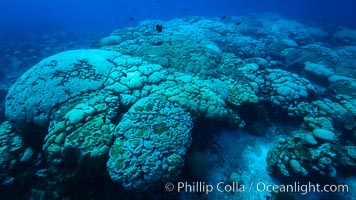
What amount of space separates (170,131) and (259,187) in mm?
2925

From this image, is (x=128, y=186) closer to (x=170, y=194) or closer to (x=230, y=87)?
(x=170, y=194)

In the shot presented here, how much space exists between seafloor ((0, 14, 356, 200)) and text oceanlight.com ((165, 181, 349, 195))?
1.1 inches

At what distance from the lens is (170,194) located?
15.3 ft

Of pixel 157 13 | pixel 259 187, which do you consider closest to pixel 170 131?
pixel 259 187

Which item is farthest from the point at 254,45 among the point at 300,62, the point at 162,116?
the point at 162,116

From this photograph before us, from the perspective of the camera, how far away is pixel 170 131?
4703 millimetres

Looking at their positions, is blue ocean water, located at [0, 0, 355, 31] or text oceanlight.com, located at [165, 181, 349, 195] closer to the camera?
text oceanlight.com, located at [165, 181, 349, 195]

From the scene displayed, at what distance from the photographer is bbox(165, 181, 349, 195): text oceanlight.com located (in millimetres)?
5086

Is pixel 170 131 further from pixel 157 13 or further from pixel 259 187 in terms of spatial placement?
pixel 157 13

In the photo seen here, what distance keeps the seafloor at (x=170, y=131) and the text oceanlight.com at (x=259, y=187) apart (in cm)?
3

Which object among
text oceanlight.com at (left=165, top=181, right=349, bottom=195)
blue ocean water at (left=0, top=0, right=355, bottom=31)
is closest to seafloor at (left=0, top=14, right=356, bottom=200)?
text oceanlight.com at (left=165, top=181, right=349, bottom=195)

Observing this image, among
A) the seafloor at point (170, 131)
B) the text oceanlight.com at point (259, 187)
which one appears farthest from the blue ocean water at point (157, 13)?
the text oceanlight.com at point (259, 187)

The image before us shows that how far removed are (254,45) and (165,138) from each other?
9.73m

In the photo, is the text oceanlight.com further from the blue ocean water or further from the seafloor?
the blue ocean water
